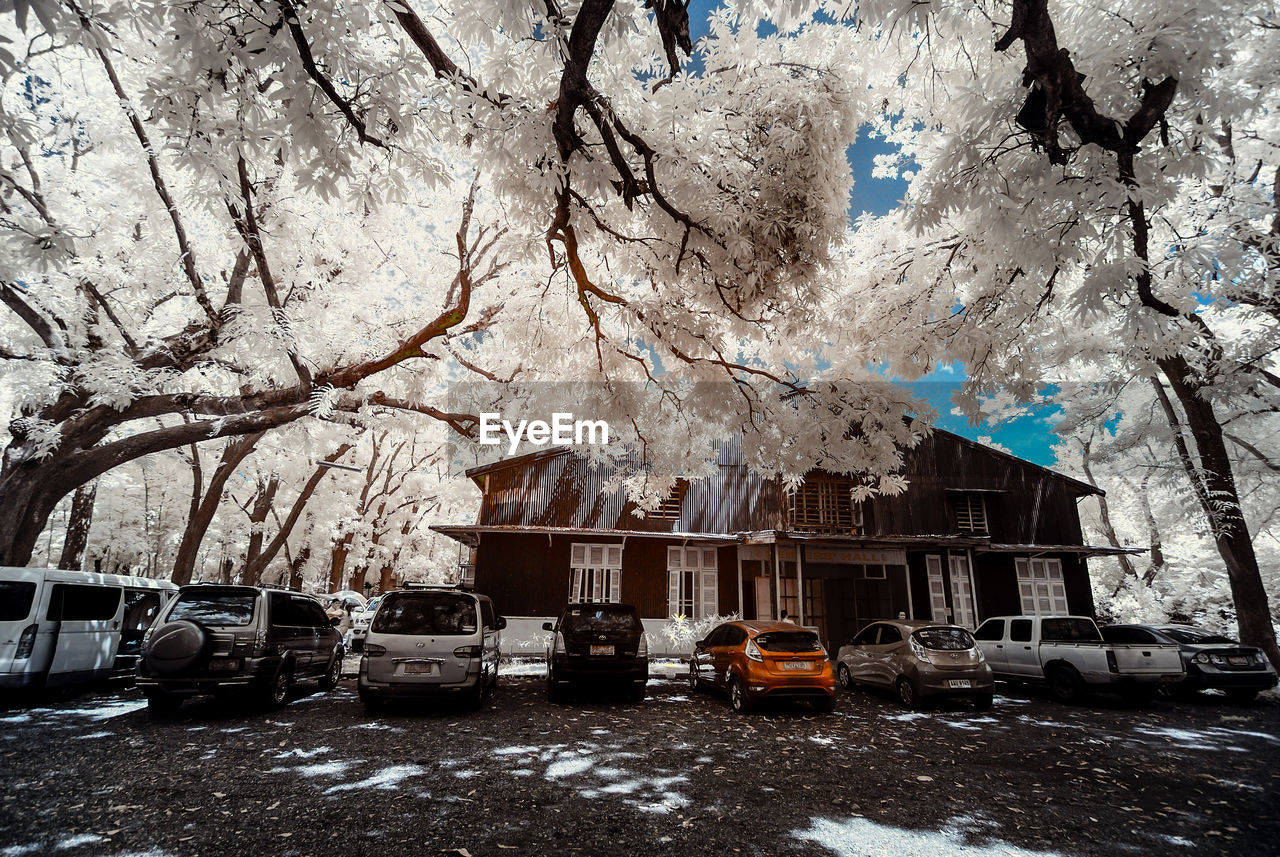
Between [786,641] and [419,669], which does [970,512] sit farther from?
[419,669]

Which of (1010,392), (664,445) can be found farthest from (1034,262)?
(664,445)

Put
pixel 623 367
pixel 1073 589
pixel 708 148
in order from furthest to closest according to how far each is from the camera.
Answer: pixel 1073 589
pixel 623 367
pixel 708 148

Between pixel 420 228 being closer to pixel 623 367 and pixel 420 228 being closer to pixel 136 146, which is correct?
pixel 136 146

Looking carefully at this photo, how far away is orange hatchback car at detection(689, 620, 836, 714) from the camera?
31.5 feet

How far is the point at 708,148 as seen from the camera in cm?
594

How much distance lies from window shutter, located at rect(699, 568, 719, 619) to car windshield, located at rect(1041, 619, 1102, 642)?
10018 mm

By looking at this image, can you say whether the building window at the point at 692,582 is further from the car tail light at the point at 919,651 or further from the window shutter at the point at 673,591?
the car tail light at the point at 919,651

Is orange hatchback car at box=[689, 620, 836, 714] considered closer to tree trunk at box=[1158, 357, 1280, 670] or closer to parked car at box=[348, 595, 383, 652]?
tree trunk at box=[1158, 357, 1280, 670]

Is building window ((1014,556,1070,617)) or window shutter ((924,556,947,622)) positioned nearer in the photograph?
window shutter ((924,556,947,622))

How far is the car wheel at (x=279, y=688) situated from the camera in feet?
28.3

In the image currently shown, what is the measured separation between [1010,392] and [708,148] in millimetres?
4731

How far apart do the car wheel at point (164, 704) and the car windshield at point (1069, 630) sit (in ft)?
50.8

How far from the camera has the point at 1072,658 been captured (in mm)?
11586

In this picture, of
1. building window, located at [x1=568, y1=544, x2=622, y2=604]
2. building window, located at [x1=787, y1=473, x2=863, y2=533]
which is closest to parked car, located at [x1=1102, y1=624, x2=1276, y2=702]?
building window, located at [x1=787, y1=473, x2=863, y2=533]
